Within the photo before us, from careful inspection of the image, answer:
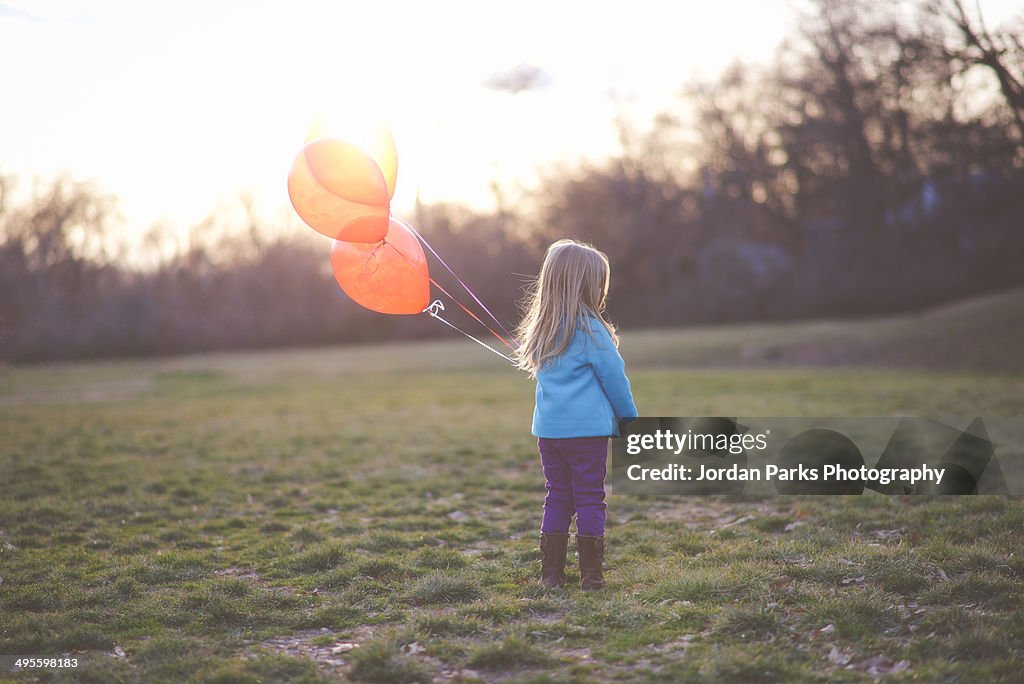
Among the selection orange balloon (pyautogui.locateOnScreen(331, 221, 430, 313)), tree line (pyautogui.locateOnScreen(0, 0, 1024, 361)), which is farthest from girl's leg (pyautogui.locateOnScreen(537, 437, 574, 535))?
tree line (pyautogui.locateOnScreen(0, 0, 1024, 361))

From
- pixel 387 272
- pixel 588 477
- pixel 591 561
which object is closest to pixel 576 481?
pixel 588 477

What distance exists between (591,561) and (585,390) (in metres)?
0.92

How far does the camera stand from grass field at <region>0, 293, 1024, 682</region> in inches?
133

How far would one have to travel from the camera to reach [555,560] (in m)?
4.34

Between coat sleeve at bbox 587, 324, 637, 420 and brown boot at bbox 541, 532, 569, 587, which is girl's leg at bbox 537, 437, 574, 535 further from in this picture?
coat sleeve at bbox 587, 324, 637, 420

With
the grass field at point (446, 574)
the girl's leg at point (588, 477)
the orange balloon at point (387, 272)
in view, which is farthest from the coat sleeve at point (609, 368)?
the orange balloon at point (387, 272)

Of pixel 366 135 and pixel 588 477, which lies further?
pixel 366 135

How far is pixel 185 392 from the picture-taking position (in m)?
20.4

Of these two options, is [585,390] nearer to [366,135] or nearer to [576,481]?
[576,481]

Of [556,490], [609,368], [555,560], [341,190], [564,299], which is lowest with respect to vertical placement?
[555,560]

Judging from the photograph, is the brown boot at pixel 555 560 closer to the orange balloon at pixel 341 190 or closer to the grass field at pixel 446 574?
the grass field at pixel 446 574

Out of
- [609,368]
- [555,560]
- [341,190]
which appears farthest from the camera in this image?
[341,190]

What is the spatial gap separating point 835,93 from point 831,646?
33742 millimetres

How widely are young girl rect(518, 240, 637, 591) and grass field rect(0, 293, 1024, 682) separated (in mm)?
264
